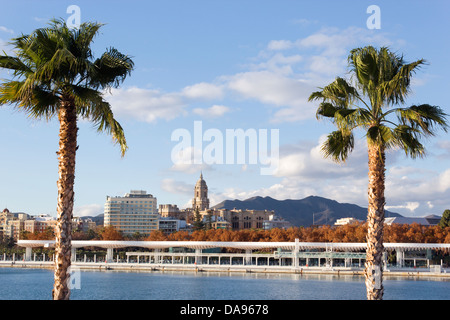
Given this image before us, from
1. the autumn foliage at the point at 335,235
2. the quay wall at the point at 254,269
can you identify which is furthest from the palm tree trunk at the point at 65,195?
the autumn foliage at the point at 335,235

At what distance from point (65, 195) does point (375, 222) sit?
31.4ft

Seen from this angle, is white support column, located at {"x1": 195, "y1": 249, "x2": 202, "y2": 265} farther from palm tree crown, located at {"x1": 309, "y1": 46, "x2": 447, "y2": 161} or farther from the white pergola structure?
palm tree crown, located at {"x1": 309, "y1": 46, "x2": 447, "y2": 161}

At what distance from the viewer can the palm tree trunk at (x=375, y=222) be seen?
54.2ft

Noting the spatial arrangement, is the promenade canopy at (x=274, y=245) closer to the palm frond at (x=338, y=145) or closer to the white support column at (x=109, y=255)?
the white support column at (x=109, y=255)

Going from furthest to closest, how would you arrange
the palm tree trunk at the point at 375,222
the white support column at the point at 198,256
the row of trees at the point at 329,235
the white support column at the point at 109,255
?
the row of trees at the point at 329,235 < the white support column at the point at 109,255 < the white support column at the point at 198,256 < the palm tree trunk at the point at 375,222

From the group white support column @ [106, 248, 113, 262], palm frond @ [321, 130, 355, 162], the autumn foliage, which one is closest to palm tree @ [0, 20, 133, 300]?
palm frond @ [321, 130, 355, 162]

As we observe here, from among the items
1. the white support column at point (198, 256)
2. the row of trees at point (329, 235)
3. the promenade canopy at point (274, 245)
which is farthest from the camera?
the row of trees at point (329, 235)

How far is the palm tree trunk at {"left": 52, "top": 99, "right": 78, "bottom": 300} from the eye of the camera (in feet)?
49.9

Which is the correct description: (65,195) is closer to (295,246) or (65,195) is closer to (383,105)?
(383,105)

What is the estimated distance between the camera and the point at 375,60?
56.4ft

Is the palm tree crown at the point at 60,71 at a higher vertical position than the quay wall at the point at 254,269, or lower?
higher

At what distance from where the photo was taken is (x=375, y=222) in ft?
55.2
